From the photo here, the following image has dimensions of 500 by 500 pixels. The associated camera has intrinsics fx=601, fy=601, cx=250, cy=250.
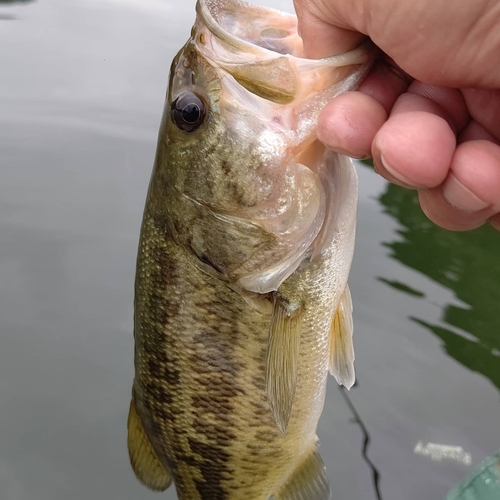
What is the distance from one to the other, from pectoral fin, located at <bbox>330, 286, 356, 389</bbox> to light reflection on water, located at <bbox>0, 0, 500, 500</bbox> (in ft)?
5.46

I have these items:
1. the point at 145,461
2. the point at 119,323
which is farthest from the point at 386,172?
the point at 119,323

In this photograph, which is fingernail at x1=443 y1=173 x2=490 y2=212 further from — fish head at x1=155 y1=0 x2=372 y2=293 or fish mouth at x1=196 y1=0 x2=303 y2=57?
fish mouth at x1=196 y1=0 x2=303 y2=57

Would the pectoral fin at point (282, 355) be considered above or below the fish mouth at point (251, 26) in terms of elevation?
below

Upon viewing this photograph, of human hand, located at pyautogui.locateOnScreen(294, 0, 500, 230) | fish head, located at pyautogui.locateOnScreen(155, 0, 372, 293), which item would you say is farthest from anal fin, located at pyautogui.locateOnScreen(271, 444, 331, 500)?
human hand, located at pyautogui.locateOnScreen(294, 0, 500, 230)

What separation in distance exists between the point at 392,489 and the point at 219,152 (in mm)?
2283

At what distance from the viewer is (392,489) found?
9.78ft

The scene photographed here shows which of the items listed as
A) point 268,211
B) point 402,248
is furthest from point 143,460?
point 402,248

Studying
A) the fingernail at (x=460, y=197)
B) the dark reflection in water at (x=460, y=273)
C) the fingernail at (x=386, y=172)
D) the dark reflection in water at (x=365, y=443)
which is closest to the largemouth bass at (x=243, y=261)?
the fingernail at (x=386, y=172)

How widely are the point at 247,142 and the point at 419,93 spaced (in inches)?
15.1

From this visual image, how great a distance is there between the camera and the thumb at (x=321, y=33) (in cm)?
117

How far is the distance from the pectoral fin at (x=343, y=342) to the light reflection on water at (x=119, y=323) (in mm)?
1664

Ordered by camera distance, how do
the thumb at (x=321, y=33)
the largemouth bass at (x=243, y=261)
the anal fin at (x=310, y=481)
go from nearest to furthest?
1. the thumb at (x=321, y=33)
2. the largemouth bass at (x=243, y=261)
3. the anal fin at (x=310, y=481)

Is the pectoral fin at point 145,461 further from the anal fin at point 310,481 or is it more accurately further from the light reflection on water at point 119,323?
the light reflection on water at point 119,323

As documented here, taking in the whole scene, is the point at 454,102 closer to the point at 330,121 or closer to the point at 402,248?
the point at 330,121
